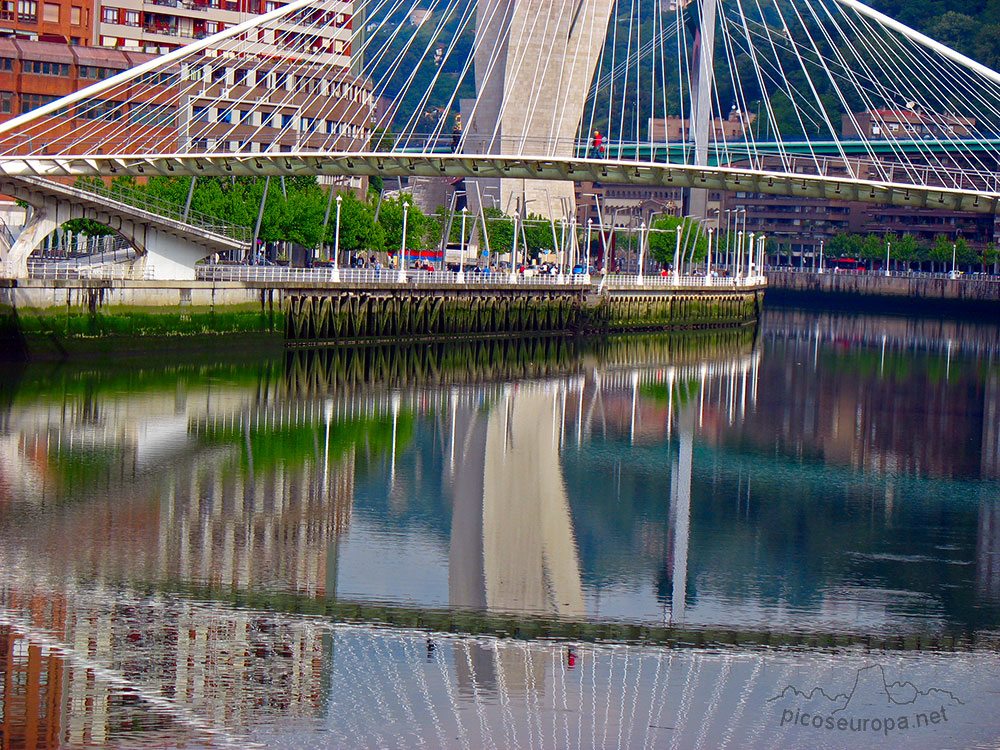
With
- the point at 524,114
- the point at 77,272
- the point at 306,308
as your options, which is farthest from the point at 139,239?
the point at 524,114

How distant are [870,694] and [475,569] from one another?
6184 millimetres

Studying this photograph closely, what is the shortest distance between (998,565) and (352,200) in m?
44.1

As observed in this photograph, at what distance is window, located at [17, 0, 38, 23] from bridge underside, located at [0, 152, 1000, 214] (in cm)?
2570

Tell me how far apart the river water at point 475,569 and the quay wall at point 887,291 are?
77.5 meters

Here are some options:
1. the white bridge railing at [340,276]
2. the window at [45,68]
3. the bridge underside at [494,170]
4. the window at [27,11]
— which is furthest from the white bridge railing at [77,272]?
the window at [27,11]

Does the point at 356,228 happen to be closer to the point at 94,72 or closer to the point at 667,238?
the point at 94,72

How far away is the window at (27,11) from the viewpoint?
65.4 metres

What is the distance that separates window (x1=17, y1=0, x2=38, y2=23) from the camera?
6538 centimetres

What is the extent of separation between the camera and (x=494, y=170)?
4359 cm

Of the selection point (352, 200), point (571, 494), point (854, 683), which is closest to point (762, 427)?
point (571, 494)

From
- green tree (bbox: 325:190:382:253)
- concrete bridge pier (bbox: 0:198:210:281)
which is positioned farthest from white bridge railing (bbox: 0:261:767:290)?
green tree (bbox: 325:190:382:253)

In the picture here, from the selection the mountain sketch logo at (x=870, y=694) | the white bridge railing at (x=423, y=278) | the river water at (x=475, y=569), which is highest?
the white bridge railing at (x=423, y=278)

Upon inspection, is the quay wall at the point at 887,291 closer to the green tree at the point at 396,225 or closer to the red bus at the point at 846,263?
the red bus at the point at 846,263

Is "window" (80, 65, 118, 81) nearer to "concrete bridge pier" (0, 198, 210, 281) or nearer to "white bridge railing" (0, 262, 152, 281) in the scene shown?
"concrete bridge pier" (0, 198, 210, 281)
